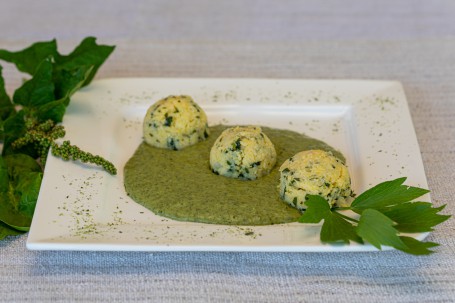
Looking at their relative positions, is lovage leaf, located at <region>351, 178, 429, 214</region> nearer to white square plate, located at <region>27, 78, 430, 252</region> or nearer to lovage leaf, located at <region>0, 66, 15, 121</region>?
white square plate, located at <region>27, 78, 430, 252</region>

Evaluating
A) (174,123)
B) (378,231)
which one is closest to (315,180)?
(378,231)

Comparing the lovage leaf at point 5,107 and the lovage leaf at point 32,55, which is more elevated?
the lovage leaf at point 32,55

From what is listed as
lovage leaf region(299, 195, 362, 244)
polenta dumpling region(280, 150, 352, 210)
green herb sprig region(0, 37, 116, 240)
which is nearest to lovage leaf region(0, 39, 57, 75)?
green herb sprig region(0, 37, 116, 240)

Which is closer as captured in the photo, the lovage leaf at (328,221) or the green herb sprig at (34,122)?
the lovage leaf at (328,221)

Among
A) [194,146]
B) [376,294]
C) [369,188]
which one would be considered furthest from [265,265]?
[194,146]

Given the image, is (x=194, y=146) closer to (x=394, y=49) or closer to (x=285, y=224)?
(x=285, y=224)

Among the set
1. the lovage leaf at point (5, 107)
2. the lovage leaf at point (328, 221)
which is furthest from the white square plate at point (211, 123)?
the lovage leaf at point (5, 107)

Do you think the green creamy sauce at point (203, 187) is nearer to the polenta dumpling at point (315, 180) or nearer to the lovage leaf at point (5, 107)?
Answer: the polenta dumpling at point (315, 180)
